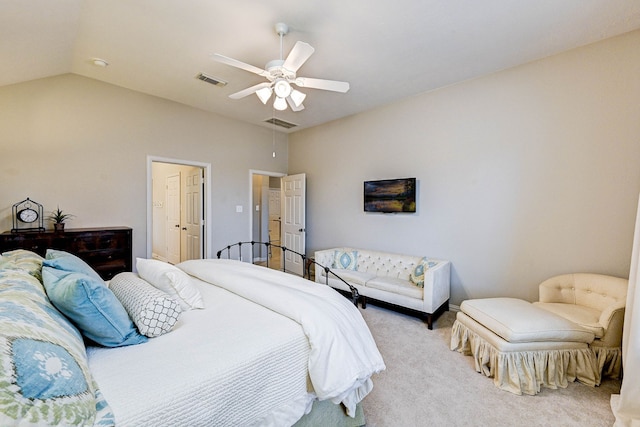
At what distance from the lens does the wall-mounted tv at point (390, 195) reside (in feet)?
13.1

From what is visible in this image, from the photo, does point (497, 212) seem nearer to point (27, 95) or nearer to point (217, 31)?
point (217, 31)

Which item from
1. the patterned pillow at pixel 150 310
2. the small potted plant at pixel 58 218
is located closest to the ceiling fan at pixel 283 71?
the patterned pillow at pixel 150 310

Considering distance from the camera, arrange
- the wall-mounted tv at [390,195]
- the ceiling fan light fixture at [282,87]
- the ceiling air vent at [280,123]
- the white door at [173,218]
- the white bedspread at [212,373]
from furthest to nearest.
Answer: the white door at [173,218]
the ceiling air vent at [280,123]
the wall-mounted tv at [390,195]
the ceiling fan light fixture at [282,87]
the white bedspread at [212,373]

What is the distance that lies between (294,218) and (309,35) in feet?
11.5

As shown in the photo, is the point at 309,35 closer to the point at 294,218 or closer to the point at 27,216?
the point at 294,218

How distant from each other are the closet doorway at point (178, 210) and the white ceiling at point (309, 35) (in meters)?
1.61

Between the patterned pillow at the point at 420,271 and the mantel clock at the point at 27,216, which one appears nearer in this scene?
the mantel clock at the point at 27,216

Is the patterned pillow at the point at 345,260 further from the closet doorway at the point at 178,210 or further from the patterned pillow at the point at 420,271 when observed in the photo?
the closet doorway at the point at 178,210

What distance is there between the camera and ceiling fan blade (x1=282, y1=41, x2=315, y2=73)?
2.03 meters

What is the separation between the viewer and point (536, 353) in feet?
6.88

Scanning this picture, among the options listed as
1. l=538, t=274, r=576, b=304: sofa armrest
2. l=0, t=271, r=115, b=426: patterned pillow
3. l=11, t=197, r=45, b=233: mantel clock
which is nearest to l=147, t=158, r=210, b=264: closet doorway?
l=11, t=197, r=45, b=233: mantel clock

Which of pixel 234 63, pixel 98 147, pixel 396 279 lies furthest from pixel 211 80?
pixel 396 279

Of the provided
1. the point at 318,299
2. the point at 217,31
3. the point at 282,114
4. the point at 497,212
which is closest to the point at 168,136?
the point at 282,114

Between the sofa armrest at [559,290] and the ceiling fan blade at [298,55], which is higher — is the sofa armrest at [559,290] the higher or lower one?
the lower one
